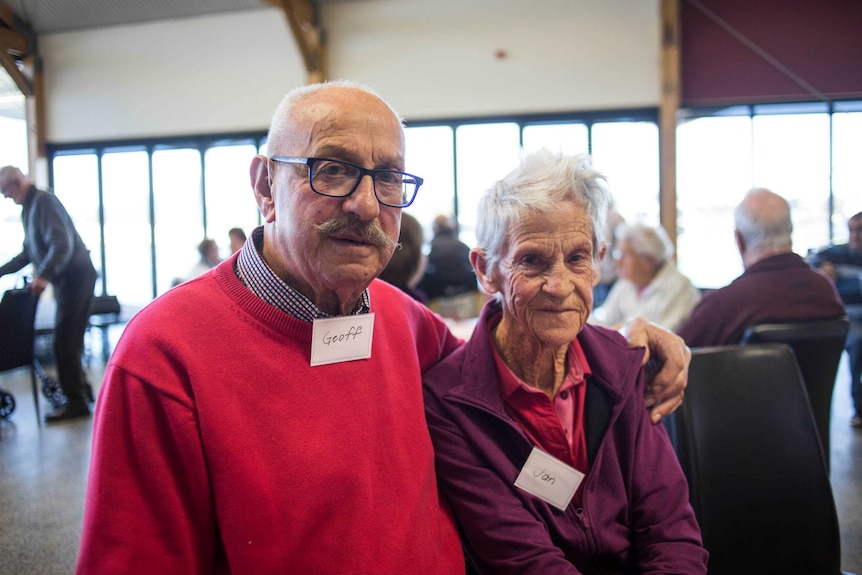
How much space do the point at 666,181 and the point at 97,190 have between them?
704 centimetres

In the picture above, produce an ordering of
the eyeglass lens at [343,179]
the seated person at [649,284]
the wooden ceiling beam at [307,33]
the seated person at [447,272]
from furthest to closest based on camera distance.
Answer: the wooden ceiling beam at [307,33], the seated person at [447,272], the seated person at [649,284], the eyeglass lens at [343,179]

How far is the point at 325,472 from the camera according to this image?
1077mm

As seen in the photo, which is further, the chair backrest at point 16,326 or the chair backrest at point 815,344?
the chair backrest at point 815,344

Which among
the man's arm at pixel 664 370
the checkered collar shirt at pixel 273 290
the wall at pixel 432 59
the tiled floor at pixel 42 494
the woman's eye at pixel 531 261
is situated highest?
the wall at pixel 432 59

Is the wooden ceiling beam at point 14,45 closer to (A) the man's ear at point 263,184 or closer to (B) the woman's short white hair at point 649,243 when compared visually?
(A) the man's ear at point 263,184

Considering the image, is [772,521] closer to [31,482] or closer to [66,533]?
[31,482]

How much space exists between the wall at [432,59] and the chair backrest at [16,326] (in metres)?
6.45

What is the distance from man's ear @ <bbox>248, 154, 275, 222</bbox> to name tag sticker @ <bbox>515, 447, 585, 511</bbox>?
0.76 metres

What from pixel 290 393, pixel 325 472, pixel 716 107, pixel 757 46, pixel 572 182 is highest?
pixel 757 46

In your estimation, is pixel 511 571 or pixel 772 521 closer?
pixel 511 571

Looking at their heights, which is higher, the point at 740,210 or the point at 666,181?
the point at 666,181

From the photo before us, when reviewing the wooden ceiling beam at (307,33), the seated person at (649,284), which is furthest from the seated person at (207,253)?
the seated person at (649,284)

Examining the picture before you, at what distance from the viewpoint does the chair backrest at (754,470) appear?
1512mm

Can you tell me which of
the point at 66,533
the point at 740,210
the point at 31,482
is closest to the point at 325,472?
the point at 31,482
